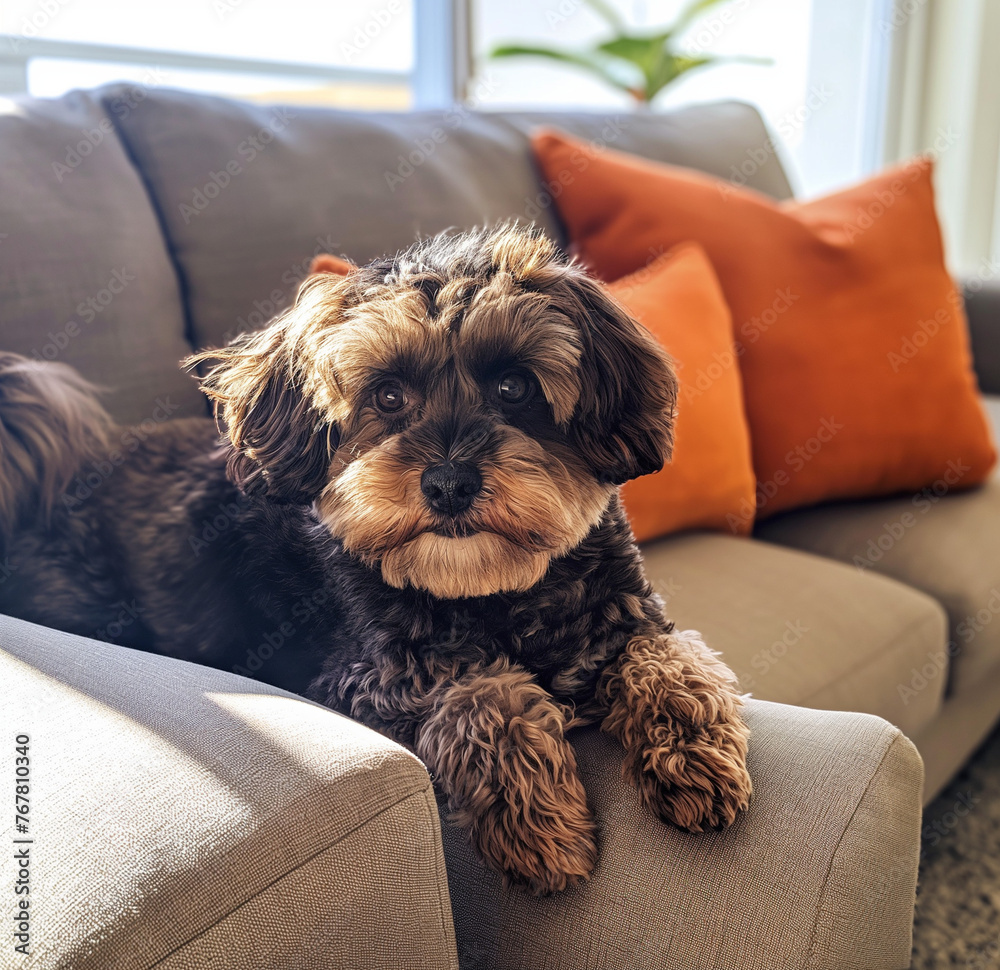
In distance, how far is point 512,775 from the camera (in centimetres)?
88

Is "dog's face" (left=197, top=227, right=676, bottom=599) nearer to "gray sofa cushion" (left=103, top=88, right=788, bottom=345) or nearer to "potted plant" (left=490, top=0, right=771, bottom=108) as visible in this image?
"gray sofa cushion" (left=103, top=88, right=788, bottom=345)

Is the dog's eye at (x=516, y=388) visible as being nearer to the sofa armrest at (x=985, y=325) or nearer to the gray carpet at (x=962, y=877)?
the gray carpet at (x=962, y=877)

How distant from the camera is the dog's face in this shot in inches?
36.3

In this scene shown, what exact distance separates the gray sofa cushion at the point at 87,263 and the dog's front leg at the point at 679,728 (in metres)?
0.93

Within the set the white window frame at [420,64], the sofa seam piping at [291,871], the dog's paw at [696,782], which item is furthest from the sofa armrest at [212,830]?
the white window frame at [420,64]

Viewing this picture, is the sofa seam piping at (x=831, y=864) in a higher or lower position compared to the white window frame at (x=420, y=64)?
lower

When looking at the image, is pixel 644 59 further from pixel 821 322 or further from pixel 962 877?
pixel 962 877

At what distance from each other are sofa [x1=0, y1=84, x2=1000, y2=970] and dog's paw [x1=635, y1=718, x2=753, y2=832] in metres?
0.02

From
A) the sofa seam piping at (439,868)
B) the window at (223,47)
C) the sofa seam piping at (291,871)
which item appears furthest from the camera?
the window at (223,47)

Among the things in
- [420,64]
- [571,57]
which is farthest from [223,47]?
[571,57]

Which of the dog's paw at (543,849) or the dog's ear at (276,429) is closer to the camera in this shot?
the dog's paw at (543,849)

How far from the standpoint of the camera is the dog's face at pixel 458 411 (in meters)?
0.92

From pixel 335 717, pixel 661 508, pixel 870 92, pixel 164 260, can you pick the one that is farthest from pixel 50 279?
pixel 870 92

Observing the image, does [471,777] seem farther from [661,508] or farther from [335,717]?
[661,508]
